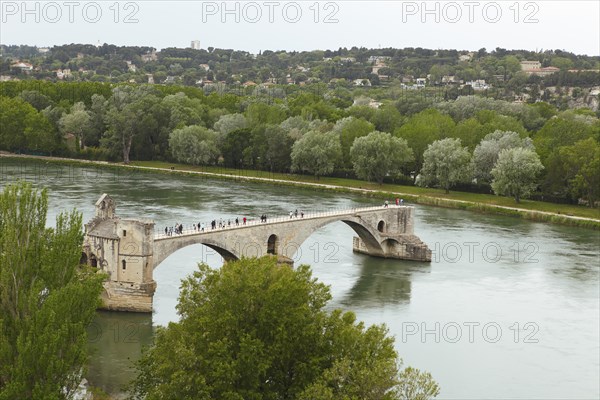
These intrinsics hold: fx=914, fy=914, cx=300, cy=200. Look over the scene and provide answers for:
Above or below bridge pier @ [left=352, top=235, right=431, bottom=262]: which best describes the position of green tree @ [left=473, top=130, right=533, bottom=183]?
above

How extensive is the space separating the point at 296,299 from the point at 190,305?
116 inches

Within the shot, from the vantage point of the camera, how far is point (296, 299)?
23500 mm

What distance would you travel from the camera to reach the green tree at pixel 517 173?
223 ft

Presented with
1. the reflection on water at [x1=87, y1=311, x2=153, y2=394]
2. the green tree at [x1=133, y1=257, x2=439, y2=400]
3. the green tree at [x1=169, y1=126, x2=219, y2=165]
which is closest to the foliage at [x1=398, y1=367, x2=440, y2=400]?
the green tree at [x1=133, y1=257, x2=439, y2=400]

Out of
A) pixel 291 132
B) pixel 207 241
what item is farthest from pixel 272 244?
pixel 291 132

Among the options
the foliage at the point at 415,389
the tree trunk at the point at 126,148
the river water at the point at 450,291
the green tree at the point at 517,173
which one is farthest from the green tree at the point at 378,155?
the foliage at the point at 415,389

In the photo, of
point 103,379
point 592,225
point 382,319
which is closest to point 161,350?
point 103,379

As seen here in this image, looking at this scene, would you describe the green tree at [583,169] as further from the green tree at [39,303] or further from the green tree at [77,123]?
the green tree at [39,303]

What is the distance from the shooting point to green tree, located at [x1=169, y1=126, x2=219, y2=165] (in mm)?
84250

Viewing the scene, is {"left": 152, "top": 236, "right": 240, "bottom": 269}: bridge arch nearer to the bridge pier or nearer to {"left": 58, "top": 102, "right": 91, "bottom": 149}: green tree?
the bridge pier

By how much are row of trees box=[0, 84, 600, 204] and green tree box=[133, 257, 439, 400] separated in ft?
158

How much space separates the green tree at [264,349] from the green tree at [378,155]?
51.5 metres

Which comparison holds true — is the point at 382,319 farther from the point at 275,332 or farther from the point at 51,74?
the point at 51,74

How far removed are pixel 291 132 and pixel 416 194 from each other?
1610 centimetres
